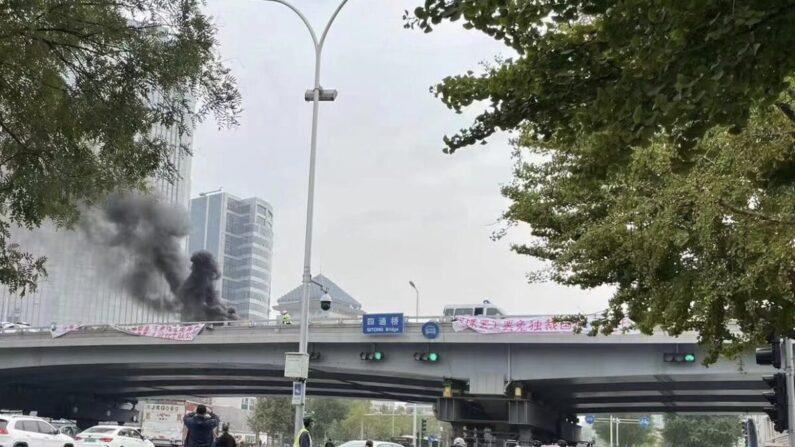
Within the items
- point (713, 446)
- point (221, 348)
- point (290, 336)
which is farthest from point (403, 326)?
point (713, 446)

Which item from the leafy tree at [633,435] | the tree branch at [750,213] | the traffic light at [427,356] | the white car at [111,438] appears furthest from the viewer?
the leafy tree at [633,435]

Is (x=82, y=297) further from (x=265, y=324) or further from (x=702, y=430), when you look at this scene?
Result: (x=702, y=430)

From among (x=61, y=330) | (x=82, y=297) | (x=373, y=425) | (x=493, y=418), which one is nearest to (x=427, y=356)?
(x=493, y=418)

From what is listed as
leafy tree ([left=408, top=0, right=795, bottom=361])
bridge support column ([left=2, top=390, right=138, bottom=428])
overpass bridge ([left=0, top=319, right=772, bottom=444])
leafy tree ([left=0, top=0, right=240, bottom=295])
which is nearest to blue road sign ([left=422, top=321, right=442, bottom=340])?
overpass bridge ([left=0, top=319, right=772, bottom=444])

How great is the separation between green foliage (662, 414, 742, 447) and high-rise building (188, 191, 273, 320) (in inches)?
2035

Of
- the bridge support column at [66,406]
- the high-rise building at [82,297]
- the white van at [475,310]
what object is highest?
the high-rise building at [82,297]

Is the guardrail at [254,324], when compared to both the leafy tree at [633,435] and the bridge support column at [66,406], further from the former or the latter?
the leafy tree at [633,435]

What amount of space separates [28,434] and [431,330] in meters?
15.8

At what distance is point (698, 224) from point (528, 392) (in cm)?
2645

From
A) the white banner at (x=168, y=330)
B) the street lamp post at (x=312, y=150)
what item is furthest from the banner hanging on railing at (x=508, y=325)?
the street lamp post at (x=312, y=150)

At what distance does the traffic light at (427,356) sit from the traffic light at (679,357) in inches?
367

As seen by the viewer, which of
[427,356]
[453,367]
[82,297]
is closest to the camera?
Result: [427,356]

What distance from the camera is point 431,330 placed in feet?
106

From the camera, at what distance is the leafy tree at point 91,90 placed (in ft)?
25.8
